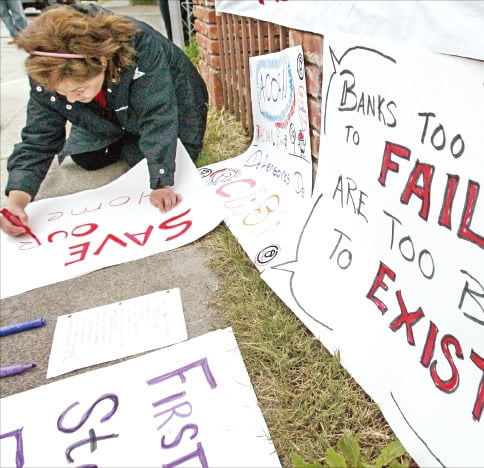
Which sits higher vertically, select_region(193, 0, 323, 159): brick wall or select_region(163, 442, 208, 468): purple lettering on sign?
select_region(193, 0, 323, 159): brick wall

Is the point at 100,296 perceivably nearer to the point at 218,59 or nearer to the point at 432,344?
the point at 432,344

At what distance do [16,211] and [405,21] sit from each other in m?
1.53

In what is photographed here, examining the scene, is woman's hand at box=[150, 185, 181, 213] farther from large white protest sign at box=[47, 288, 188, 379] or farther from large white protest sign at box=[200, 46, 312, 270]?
large white protest sign at box=[47, 288, 188, 379]

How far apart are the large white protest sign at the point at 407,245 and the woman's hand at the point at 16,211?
1135 millimetres

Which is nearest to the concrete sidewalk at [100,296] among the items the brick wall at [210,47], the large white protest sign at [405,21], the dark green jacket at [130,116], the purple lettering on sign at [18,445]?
the purple lettering on sign at [18,445]

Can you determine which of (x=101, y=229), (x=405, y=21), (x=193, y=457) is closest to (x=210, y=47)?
(x=101, y=229)

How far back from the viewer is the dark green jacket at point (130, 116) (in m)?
1.80

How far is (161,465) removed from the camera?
3.17 ft

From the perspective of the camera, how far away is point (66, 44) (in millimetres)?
1492

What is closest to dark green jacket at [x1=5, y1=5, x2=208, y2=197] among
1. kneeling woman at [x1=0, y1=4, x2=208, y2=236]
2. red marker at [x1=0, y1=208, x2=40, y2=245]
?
kneeling woman at [x1=0, y1=4, x2=208, y2=236]

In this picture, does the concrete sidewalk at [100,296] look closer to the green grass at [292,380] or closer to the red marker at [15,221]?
the green grass at [292,380]

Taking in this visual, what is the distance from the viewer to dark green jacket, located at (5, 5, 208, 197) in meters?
1.80

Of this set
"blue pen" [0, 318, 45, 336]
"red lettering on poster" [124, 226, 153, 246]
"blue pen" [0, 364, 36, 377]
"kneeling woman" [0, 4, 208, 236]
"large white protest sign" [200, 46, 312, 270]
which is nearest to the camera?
"blue pen" [0, 364, 36, 377]

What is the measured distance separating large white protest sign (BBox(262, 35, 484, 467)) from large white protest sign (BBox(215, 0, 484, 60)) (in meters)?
0.03
